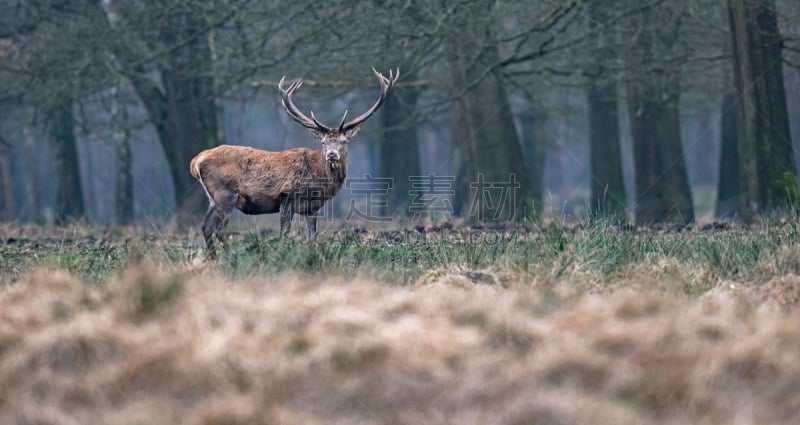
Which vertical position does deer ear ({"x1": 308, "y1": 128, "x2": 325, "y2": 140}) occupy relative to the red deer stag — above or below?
above

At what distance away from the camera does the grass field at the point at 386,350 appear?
5727 millimetres

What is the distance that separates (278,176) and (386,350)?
218 inches

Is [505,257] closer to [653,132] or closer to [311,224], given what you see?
[311,224]

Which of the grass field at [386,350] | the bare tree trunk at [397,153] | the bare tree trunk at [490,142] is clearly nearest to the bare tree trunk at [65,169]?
the bare tree trunk at [397,153]

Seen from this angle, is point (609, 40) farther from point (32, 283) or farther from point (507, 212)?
point (32, 283)

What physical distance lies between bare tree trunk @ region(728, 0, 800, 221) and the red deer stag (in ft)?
15.7

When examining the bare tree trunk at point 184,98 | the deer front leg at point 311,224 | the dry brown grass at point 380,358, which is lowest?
the dry brown grass at point 380,358

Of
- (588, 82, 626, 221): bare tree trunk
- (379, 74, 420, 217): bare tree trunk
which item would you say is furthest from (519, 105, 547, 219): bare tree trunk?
(588, 82, 626, 221): bare tree trunk

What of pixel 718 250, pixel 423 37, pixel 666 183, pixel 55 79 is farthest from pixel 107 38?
pixel 718 250

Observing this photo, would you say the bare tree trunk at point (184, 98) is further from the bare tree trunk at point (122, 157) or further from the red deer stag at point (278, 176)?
the red deer stag at point (278, 176)

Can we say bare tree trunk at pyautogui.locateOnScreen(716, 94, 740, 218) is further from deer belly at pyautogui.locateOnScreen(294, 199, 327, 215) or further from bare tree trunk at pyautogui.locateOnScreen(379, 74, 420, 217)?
deer belly at pyautogui.locateOnScreen(294, 199, 327, 215)

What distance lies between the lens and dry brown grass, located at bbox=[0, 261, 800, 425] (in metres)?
5.71

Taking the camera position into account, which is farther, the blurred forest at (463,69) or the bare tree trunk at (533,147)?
the bare tree trunk at (533,147)

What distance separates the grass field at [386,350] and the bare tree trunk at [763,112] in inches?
232
